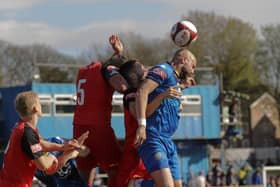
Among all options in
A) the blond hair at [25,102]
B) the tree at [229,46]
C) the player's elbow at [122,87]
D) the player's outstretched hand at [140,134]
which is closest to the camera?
the blond hair at [25,102]

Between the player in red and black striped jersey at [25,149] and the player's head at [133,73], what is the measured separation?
4.61ft

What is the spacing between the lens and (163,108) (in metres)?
8.55

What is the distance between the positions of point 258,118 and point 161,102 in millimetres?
72654

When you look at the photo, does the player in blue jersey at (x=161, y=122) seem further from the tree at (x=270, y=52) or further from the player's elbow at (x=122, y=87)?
the tree at (x=270, y=52)

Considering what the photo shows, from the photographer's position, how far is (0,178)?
25.2 ft

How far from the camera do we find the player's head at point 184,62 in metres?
8.66

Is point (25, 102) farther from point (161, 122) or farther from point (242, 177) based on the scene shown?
point (242, 177)

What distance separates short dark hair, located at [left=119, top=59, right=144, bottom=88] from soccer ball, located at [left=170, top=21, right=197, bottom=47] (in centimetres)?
67

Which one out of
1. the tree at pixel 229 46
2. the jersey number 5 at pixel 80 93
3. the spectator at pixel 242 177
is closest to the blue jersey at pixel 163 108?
the jersey number 5 at pixel 80 93

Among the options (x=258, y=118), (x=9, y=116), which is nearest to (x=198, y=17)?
(x=258, y=118)

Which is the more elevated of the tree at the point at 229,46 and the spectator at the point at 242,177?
the tree at the point at 229,46

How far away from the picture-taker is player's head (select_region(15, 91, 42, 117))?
24.1 ft

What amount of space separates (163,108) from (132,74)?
21.7 inches

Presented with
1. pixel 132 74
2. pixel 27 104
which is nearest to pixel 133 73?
pixel 132 74
